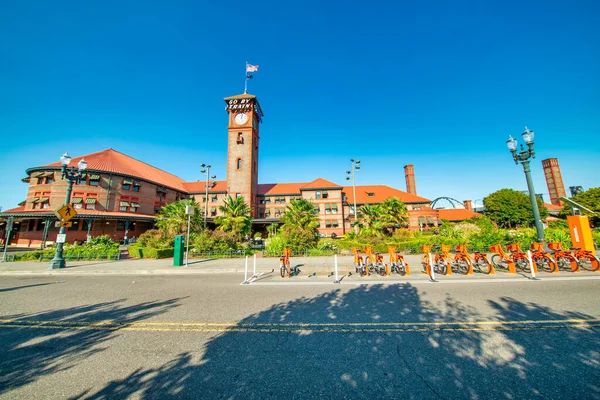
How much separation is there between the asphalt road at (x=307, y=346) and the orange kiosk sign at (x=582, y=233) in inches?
307

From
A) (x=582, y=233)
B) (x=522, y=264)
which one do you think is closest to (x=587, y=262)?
(x=582, y=233)

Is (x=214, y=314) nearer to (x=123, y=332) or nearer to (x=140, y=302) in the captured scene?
(x=123, y=332)

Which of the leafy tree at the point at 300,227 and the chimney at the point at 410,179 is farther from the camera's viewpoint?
the chimney at the point at 410,179

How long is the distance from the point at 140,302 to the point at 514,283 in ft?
41.1

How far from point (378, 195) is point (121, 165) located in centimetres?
4973

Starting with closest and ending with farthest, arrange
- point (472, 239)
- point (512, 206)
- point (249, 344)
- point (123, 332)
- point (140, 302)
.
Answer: point (249, 344)
point (123, 332)
point (140, 302)
point (472, 239)
point (512, 206)

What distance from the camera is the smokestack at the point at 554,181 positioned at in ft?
210

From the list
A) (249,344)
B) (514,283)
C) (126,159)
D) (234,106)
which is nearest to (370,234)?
(514,283)

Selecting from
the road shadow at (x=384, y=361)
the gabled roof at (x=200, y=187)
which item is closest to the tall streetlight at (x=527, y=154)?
the road shadow at (x=384, y=361)

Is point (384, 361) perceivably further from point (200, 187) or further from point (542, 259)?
point (200, 187)

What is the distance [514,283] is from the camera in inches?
324

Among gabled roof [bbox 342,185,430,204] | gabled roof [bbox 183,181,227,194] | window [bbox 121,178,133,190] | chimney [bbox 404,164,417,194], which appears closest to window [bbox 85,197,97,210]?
window [bbox 121,178,133,190]

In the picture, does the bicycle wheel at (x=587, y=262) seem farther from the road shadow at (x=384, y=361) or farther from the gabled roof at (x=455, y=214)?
the gabled roof at (x=455, y=214)

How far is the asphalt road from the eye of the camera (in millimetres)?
2818
